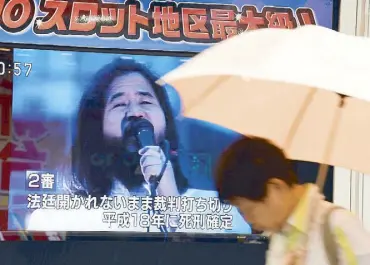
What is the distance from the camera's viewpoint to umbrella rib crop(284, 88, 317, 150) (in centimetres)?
268

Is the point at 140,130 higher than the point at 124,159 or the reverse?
higher

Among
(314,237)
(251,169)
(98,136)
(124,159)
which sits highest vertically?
(98,136)

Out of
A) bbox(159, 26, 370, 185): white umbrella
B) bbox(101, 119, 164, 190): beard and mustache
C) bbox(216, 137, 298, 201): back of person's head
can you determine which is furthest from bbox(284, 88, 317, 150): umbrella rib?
bbox(101, 119, 164, 190): beard and mustache

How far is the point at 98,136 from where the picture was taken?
4.11m

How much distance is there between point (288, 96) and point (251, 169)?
2.17 feet

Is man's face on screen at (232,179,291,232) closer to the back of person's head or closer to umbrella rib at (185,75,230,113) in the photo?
the back of person's head

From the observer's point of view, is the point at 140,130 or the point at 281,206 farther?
the point at 140,130

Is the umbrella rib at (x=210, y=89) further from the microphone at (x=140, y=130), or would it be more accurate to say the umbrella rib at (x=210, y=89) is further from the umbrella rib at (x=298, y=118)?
the microphone at (x=140, y=130)

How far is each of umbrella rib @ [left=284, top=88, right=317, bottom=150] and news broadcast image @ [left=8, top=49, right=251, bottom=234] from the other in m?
1.37
